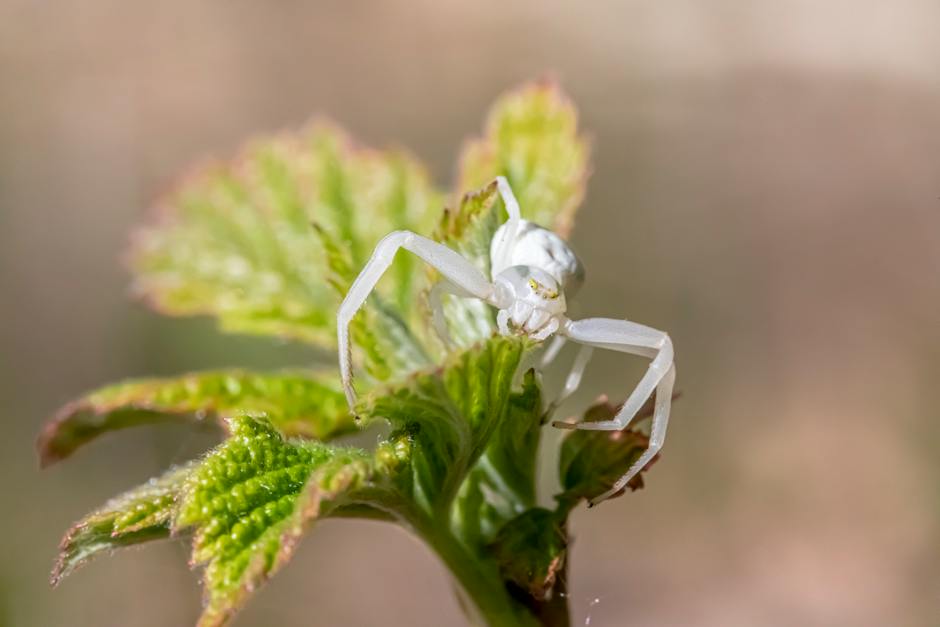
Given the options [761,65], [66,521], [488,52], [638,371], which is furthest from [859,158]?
[66,521]

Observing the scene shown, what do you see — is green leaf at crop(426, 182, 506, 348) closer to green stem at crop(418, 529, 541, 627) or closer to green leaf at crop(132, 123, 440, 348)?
green stem at crop(418, 529, 541, 627)

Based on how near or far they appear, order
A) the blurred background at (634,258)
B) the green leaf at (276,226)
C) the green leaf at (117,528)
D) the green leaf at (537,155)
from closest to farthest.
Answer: the green leaf at (117,528), the green leaf at (537,155), the green leaf at (276,226), the blurred background at (634,258)

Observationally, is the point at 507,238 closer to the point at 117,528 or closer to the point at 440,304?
the point at 440,304

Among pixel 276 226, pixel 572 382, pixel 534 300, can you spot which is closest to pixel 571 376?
pixel 572 382

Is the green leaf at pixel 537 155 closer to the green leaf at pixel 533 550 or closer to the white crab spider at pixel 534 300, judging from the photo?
the white crab spider at pixel 534 300

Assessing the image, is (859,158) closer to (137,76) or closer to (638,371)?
(638,371)

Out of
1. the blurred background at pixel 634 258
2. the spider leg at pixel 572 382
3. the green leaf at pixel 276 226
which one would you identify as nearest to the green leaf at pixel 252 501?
the spider leg at pixel 572 382

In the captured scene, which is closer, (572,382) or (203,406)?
(572,382)
